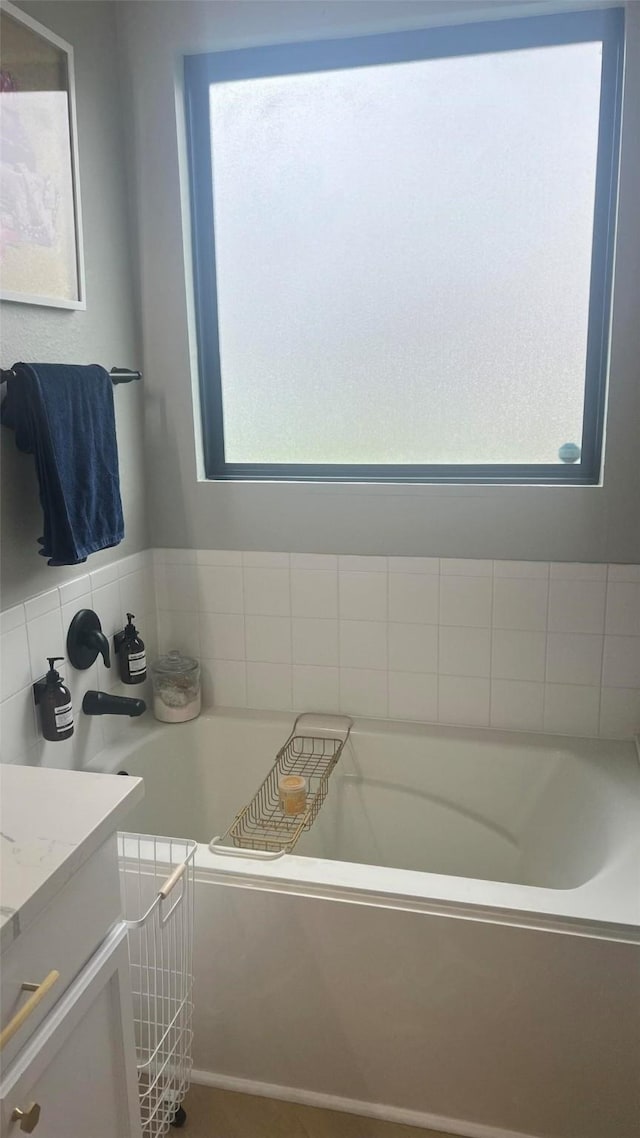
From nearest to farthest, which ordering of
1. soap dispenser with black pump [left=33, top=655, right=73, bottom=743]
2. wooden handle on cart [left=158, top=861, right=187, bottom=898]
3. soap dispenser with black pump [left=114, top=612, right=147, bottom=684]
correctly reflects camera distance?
1. wooden handle on cart [left=158, top=861, right=187, bottom=898]
2. soap dispenser with black pump [left=33, top=655, right=73, bottom=743]
3. soap dispenser with black pump [left=114, top=612, right=147, bottom=684]

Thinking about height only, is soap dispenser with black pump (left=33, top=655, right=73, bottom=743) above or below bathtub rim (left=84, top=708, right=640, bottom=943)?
above

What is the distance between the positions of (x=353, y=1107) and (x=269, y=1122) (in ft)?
0.58

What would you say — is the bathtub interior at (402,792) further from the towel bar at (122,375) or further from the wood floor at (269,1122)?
the towel bar at (122,375)

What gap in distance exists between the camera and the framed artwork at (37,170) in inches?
64.1

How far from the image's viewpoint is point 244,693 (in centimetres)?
239

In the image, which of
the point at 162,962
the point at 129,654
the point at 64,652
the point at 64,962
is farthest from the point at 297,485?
the point at 64,962

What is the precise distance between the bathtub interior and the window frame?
0.71 meters

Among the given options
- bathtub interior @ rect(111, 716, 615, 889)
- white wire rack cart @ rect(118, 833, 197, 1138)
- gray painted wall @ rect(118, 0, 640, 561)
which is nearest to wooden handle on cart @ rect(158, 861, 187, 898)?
white wire rack cart @ rect(118, 833, 197, 1138)

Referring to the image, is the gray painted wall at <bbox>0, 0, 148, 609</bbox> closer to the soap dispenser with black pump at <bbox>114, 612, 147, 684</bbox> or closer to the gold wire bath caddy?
the soap dispenser with black pump at <bbox>114, 612, 147, 684</bbox>

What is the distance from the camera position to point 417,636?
2205 millimetres

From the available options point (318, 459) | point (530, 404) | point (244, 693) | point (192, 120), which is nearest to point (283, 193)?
point (192, 120)

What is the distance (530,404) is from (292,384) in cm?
65

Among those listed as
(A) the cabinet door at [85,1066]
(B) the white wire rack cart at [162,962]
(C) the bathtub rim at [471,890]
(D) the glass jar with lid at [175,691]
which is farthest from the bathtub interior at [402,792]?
(A) the cabinet door at [85,1066]

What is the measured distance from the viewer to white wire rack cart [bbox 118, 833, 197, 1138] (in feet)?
5.08
